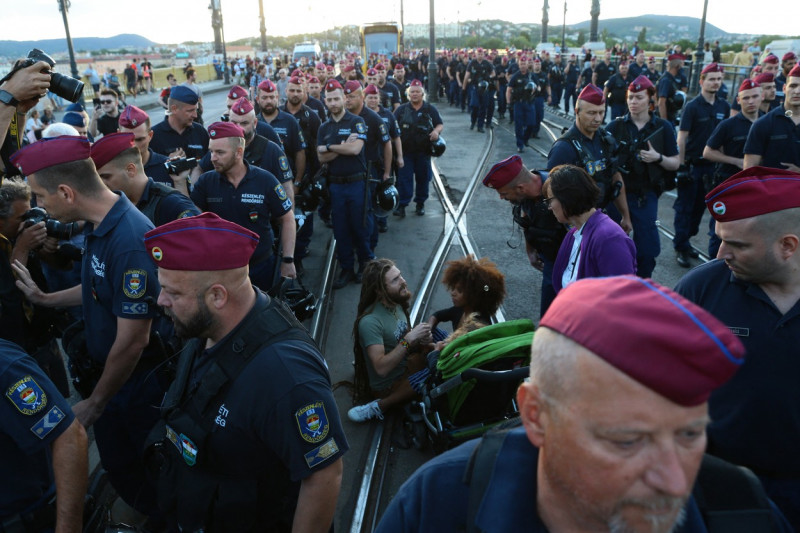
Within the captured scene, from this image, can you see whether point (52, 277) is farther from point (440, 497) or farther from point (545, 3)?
point (545, 3)

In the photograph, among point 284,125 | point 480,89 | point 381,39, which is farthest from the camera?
point 381,39

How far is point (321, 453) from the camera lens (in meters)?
2.02

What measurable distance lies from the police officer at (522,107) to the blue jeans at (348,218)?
8.27 meters

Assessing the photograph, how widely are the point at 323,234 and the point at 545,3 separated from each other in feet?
112

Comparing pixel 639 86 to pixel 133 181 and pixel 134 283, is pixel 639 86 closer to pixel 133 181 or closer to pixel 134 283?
pixel 133 181

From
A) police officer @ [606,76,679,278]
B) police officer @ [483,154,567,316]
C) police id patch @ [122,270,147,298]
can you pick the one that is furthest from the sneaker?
police officer @ [606,76,679,278]

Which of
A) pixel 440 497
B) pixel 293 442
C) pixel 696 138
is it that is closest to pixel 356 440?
pixel 293 442

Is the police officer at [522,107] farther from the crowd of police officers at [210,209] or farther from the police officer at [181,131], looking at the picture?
the police officer at [181,131]

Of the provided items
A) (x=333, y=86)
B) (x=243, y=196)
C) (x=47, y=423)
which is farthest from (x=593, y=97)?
(x=47, y=423)

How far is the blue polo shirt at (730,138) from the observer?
6363 millimetres

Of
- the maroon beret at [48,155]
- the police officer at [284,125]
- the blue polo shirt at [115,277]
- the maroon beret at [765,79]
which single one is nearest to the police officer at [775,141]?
the maroon beret at [765,79]

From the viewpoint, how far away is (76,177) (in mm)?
3004

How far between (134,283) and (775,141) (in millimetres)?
5896

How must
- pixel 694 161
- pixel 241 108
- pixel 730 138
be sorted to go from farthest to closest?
1. pixel 694 161
2. pixel 730 138
3. pixel 241 108
